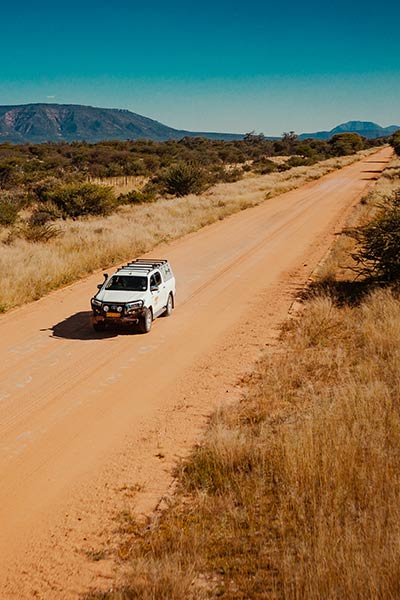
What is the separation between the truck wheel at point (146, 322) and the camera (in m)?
13.1

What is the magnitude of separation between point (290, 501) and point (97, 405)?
14.9 feet

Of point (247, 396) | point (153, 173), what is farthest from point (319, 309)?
point (153, 173)

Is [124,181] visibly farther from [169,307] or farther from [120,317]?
[120,317]

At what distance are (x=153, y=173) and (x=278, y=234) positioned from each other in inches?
1619

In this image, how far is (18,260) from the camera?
19.3 metres

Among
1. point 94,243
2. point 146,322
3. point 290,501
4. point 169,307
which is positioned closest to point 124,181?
point 94,243

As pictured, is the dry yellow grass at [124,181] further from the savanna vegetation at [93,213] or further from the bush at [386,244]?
the bush at [386,244]

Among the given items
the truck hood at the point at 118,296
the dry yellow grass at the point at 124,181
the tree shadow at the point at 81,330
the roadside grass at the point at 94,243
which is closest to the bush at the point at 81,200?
the roadside grass at the point at 94,243

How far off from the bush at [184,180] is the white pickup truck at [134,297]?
30.8m

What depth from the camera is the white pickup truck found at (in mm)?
12852

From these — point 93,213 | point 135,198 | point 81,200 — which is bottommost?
point 93,213

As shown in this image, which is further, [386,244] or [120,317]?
[386,244]

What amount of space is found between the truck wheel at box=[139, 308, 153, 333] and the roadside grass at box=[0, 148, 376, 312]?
490cm

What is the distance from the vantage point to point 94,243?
2288 cm
